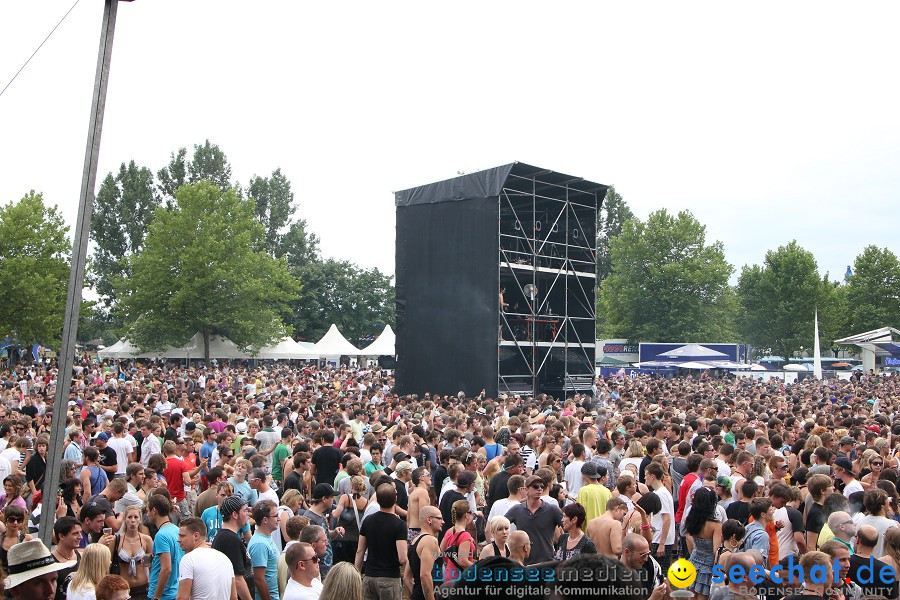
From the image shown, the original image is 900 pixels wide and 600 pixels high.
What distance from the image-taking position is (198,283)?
132 feet

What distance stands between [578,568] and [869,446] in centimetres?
815

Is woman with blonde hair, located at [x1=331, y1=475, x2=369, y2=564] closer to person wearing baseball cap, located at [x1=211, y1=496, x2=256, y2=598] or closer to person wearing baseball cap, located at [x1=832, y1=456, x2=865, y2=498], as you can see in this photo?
person wearing baseball cap, located at [x1=211, y1=496, x2=256, y2=598]

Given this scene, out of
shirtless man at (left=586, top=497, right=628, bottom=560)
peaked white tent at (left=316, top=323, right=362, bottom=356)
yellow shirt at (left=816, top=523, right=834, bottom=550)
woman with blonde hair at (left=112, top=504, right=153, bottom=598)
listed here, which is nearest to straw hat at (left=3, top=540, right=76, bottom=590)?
woman with blonde hair at (left=112, top=504, right=153, bottom=598)

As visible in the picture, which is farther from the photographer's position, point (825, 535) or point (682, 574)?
point (825, 535)

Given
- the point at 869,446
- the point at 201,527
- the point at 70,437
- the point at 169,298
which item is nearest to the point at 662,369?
the point at 169,298

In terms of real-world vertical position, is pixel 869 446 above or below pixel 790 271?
below

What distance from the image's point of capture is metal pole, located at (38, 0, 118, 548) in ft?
13.7

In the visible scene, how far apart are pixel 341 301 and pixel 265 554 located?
5486cm

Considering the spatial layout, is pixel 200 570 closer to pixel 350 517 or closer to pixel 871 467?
pixel 350 517

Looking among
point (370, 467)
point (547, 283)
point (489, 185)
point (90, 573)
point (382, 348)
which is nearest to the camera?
point (90, 573)

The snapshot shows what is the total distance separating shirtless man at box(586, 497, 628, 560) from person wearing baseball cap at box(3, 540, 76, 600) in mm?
3611

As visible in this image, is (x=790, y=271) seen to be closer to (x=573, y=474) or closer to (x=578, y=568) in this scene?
(x=573, y=474)

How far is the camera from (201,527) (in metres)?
4.79

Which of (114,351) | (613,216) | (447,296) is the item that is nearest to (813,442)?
(447,296)
